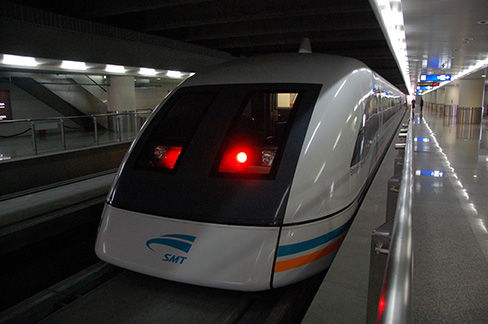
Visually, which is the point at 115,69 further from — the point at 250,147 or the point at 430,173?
the point at 250,147

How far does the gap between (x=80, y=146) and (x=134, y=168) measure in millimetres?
7920

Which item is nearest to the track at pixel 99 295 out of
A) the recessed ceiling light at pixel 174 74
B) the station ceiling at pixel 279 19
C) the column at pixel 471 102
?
the station ceiling at pixel 279 19

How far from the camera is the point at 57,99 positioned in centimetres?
1741

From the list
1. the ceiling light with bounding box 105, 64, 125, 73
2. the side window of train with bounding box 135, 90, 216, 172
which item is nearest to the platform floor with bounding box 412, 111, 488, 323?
the side window of train with bounding box 135, 90, 216, 172

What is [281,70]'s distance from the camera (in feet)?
15.2

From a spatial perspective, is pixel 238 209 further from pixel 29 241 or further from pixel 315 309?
pixel 29 241

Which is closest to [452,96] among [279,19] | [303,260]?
[279,19]

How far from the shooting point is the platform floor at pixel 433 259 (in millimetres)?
2914

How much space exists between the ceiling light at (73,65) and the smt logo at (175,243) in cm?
1028

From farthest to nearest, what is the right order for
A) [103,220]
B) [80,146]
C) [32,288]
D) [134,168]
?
[80,146]
[32,288]
[134,168]
[103,220]

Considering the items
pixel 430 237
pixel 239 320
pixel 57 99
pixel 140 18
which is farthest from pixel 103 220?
pixel 57 99

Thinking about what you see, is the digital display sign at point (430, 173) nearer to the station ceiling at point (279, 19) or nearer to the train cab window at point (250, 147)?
the station ceiling at point (279, 19)

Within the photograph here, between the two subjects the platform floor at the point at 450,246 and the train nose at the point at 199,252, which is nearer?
the platform floor at the point at 450,246

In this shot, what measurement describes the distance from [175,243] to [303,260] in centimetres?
107
